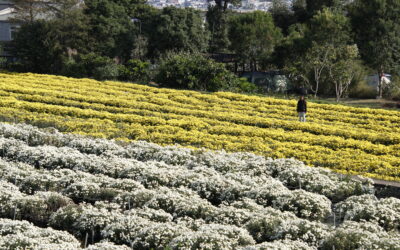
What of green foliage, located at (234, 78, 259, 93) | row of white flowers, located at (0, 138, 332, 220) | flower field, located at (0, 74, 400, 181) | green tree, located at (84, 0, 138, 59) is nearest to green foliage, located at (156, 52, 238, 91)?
green foliage, located at (234, 78, 259, 93)

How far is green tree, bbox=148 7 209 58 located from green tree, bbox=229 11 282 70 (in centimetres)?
287

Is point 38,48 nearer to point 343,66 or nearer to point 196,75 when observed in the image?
point 196,75

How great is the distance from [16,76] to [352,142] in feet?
74.3

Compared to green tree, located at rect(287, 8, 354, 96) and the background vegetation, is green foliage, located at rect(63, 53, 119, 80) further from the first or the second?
green tree, located at rect(287, 8, 354, 96)

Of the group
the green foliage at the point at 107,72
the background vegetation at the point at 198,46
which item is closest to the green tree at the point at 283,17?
the background vegetation at the point at 198,46

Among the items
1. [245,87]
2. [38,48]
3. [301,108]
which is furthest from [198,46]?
[301,108]

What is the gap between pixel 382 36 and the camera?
36.7 m

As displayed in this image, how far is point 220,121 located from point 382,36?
1872 cm

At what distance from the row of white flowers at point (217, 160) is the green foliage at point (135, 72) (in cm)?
1609

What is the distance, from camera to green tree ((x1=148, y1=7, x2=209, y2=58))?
44062mm

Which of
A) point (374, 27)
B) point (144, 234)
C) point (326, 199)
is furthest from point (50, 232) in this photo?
point (374, 27)

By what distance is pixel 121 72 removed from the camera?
35.4m

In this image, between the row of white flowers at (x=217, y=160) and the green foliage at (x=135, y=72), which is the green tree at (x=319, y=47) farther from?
the row of white flowers at (x=217, y=160)

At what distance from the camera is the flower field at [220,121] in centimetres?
1759
